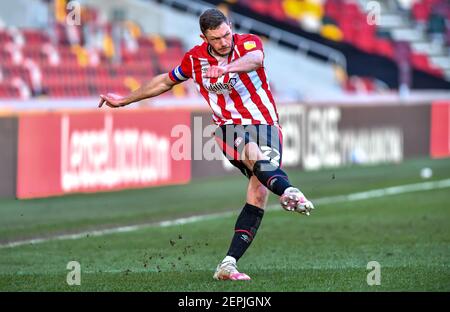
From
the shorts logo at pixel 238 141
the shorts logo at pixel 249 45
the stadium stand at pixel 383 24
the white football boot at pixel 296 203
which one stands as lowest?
the white football boot at pixel 296 203

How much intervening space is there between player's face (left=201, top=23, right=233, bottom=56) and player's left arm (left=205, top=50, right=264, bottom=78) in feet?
0.57

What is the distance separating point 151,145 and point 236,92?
30.9 feet

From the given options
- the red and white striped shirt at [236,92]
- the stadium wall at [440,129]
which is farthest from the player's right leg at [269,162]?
the stadium wall at [440,129]

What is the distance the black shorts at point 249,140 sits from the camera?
843 cm

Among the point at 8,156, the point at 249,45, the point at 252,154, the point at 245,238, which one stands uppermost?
the point at 249,45

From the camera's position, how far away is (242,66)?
26.1 feet

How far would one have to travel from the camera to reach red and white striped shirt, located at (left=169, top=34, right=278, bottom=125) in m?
8.42

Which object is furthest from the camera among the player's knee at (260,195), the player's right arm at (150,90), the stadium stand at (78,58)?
the stadium stand at (78,58)

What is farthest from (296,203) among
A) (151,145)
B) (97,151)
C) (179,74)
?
(151,145)

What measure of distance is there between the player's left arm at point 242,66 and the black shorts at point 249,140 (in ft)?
1.83

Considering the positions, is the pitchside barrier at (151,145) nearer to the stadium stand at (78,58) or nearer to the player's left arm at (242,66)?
the stadium stand at (78,58)

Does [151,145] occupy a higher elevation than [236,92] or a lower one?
lower

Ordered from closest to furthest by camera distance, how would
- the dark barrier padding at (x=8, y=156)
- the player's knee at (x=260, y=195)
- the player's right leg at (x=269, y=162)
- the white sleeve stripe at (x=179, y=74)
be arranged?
the player's right leg at (x=269, y=162) → the player's knee at (x=260, y=195) → the white sleeve stripe at (x=179, y=74) → the dark barrier padding at (x=8, y=156)

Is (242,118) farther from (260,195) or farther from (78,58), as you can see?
(78,58)
